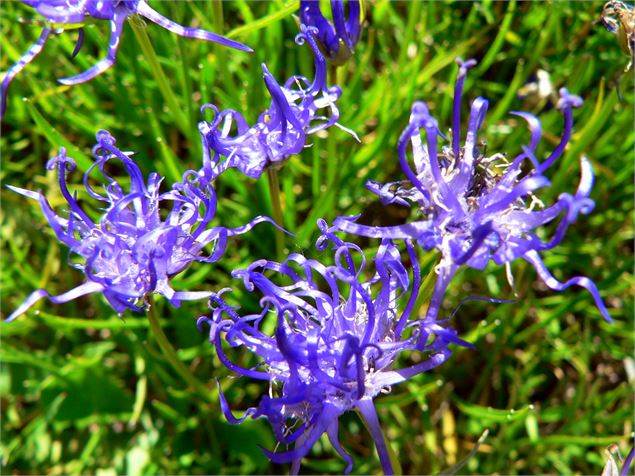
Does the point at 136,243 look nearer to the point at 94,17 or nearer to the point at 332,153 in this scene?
the point at 94,17

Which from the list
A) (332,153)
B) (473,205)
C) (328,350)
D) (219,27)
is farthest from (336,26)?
(328,350)

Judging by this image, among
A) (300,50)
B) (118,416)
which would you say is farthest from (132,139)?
(118,416)

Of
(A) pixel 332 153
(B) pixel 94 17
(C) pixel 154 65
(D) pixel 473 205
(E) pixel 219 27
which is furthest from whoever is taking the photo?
(A) pixel 332 153

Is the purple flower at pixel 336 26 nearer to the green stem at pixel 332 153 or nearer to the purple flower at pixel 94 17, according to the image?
the green stem at pixel 332 153

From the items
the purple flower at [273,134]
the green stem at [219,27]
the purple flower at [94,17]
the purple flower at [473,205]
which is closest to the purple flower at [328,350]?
the purple flower at [473,205]

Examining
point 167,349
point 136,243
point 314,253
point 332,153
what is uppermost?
point 136,243

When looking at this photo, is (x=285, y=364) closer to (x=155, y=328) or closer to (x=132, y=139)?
(x=155, y=328)
